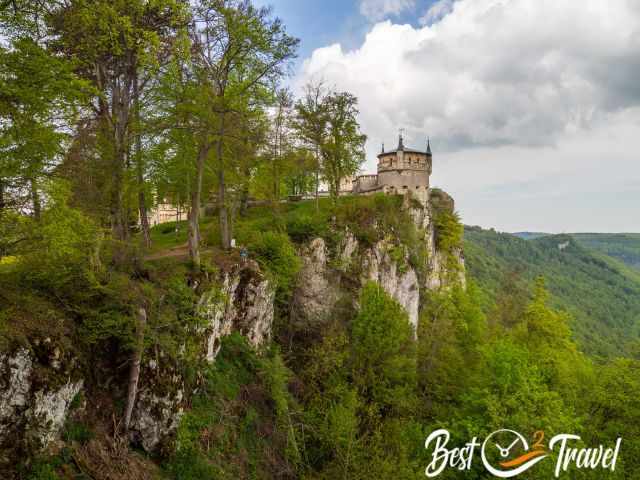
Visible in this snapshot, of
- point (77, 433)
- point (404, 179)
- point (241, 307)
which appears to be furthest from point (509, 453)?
point (404, 179)

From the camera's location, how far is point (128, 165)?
14.9 metres

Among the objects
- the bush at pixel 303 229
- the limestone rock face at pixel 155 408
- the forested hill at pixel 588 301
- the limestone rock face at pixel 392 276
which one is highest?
the bush at pixel 303 229

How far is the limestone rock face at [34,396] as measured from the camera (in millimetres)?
8258

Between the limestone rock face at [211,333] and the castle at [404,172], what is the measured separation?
23.2 meters

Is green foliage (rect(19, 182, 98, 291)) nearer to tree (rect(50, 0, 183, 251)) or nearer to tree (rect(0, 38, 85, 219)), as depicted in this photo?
tree (rect(0, 38, 85, 219))

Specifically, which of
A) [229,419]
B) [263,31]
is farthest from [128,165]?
[229,419]

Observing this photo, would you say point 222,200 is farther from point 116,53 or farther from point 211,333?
point 116,53

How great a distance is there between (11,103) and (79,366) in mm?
6664

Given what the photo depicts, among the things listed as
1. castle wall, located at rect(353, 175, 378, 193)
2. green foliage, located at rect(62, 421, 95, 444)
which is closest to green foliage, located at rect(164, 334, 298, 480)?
green foliage, located at rect(62, 421, 95, 444)

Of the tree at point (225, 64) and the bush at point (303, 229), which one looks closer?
the tree at point (225, 64)

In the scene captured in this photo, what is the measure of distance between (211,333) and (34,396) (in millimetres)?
6951

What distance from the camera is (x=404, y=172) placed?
1558 inches

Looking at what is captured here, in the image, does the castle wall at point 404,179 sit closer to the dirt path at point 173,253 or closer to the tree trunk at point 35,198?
the dirt path at point 173,253

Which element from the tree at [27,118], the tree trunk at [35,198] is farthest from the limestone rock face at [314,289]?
the tree at [27,118]
